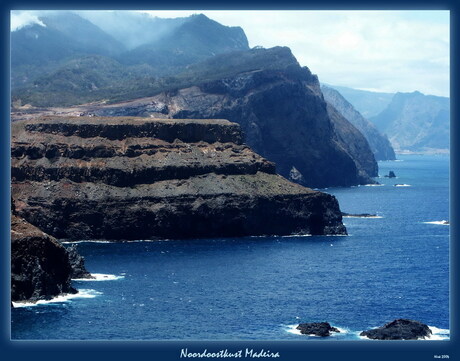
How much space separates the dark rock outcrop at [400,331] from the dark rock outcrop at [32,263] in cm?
4348

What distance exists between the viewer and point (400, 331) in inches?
3905

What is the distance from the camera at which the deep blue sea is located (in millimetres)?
107125

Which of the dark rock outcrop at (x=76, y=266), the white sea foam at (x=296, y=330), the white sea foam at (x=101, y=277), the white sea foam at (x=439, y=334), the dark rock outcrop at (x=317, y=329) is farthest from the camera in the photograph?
the white sea foam at (x=101, y=277)

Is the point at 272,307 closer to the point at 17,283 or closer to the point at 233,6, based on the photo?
the point at 17,283

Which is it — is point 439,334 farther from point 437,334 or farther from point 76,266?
point 76,266

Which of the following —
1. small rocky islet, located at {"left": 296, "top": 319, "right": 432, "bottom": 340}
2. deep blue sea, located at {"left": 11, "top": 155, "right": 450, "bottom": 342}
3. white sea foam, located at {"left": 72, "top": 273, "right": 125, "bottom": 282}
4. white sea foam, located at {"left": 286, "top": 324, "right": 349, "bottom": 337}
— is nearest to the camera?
small rocky islet, located at {"left": 296, "top": 319, "right": 432, "bottom": 340}

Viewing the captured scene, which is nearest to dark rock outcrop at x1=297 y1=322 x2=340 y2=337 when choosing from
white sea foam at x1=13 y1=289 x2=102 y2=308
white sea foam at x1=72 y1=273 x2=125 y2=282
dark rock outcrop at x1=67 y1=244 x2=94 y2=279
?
white sea foam at x1=13 y1=289 x2=102 y2=308

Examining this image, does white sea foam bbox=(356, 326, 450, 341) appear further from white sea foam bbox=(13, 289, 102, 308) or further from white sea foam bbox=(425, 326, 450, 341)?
white sea foam bbox=(13, 289, 102, 308)

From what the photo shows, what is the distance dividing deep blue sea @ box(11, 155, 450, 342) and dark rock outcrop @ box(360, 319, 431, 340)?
7.23 ft

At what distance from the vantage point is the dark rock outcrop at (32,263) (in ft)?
392

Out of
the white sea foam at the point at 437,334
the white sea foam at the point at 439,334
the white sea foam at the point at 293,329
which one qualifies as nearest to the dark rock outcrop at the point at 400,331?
the white sea foam at the point at 437,334

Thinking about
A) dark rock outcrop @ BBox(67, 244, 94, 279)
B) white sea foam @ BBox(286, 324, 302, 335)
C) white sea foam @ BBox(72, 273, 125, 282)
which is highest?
dark rock outcrop @ BBox(67, 244, 94, 279)

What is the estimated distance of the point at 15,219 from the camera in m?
125

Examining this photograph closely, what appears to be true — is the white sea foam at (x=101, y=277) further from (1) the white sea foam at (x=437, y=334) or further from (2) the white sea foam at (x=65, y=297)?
(1) the white sea foam at (x=437, y=334)
